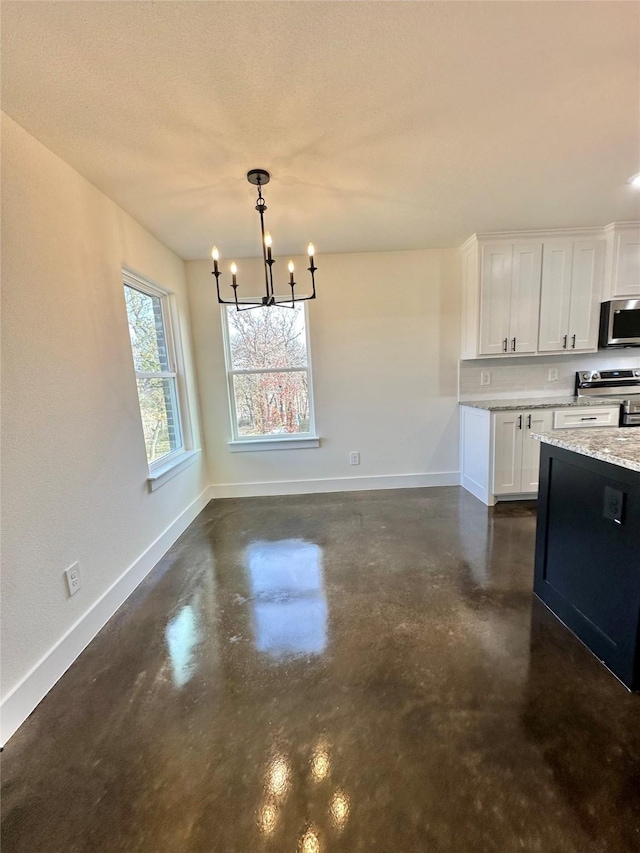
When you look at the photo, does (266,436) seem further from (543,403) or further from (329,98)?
(329,98)

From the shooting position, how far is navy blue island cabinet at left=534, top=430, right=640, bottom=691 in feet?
4.51

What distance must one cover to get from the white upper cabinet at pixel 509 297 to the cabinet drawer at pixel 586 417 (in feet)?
2.21

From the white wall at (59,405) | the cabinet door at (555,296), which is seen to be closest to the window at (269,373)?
the white wall at (59,405)

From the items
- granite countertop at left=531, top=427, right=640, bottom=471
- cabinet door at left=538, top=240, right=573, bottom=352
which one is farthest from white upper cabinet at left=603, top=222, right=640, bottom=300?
granite countertop at left=531, top=427, right=640, bottom=471

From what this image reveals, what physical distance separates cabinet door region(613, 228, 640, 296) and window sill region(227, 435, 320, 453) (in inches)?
123

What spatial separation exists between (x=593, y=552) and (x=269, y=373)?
9.74 feet

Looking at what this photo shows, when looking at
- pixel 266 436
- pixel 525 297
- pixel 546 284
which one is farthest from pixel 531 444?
pixel 266 436

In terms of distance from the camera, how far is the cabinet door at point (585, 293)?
10.5ft

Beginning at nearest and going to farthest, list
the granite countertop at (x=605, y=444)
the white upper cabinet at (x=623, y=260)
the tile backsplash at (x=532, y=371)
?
the granite countertop at (x=605, y=444)
the white upper cabinet at (x=623, y=260)
the tile backsplash at (x=532, y=371)

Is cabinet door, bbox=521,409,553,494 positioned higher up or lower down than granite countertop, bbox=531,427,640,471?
lower down

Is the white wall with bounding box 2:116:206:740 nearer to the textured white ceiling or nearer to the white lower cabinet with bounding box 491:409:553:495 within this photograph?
the textured white ceiling

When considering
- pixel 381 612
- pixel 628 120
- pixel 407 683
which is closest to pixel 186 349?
pixel 381 612

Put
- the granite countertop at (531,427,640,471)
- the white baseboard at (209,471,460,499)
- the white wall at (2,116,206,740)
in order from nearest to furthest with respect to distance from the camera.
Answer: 1. the granite countertop at (531,427,640,471)
2. the white wall at (2,116,206,740)
3. the white baseboard at (209,471,460,499)

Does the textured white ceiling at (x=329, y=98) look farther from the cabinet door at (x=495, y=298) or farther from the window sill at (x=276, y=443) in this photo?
the window sill at (x=276, y=443)
